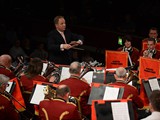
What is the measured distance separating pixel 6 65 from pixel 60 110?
2.15 meters

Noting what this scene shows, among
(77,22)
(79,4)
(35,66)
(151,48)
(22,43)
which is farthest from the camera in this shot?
(79,4)

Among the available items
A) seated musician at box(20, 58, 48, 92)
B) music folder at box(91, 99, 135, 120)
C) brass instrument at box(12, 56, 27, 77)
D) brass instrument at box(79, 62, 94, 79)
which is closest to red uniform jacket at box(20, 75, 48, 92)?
seated musician at box(20, 58, 48, 92)

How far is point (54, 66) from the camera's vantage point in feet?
27.3

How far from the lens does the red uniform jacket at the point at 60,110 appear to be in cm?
603

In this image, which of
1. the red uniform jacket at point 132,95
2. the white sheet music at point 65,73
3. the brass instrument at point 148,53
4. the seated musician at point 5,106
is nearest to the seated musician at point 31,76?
the white sheet music at point 65,73

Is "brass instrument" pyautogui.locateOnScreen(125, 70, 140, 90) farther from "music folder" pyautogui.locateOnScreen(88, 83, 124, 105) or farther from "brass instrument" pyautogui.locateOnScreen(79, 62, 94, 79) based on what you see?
"brass instrument" pyautogui.locateOnScreen(79, 62, 94, 79)

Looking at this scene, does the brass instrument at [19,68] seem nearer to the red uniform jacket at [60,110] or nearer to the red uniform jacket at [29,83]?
the red uniform jacket at [29,83]

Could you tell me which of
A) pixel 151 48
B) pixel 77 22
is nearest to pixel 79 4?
pixel 77 22

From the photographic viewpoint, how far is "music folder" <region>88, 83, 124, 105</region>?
659 cm

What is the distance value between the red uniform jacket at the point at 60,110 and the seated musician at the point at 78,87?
918mm

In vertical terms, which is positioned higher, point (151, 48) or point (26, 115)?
point (151, 48)

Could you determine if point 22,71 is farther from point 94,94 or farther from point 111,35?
point 111,35

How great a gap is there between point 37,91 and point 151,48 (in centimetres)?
324

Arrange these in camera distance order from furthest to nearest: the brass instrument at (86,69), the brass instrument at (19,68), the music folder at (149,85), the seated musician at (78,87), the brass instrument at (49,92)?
the brass instrument at (19,68), the brass instrument at (86,69), the music folder at (149,85), the seated musician at (78,87), the brass instrument at (49,92)
